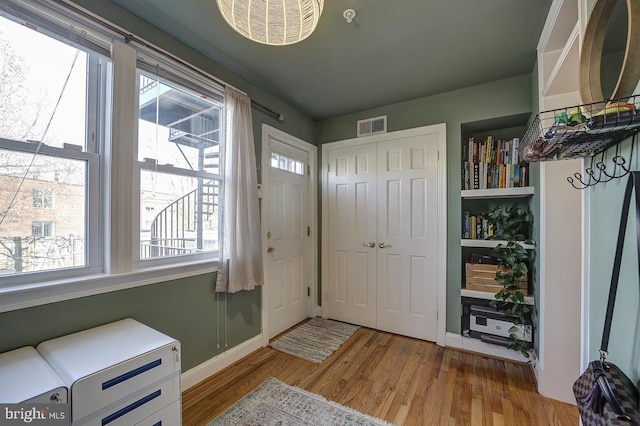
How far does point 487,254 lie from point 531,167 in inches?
36.2

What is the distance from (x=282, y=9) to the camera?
110cm

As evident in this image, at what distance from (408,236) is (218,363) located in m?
2.12

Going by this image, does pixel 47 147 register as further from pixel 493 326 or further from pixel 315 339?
pixel 493 326

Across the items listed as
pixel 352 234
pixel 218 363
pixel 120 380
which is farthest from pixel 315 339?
pixel 120 380

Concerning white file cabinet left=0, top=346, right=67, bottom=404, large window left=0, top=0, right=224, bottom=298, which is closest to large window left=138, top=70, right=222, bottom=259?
large window left=0, top=0, right=224, bottom=298

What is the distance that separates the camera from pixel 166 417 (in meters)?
1.29

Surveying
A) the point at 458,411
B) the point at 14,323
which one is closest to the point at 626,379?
the point at 458,411

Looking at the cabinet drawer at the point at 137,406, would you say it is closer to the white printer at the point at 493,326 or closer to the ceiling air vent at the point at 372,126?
the white printer at the point at 493,326

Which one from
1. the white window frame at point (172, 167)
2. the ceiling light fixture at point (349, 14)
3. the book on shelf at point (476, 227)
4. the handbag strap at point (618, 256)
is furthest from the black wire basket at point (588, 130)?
the white window frame at point (172, 167)

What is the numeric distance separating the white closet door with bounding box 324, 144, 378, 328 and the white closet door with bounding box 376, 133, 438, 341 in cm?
10

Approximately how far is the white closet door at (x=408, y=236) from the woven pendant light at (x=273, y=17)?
190 centimetres

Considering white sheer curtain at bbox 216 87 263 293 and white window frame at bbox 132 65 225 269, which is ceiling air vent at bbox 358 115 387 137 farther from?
white window frame at bbox 132 65 225 269

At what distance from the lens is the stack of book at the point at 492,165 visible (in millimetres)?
2363

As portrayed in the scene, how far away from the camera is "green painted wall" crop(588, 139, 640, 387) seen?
0.80m
